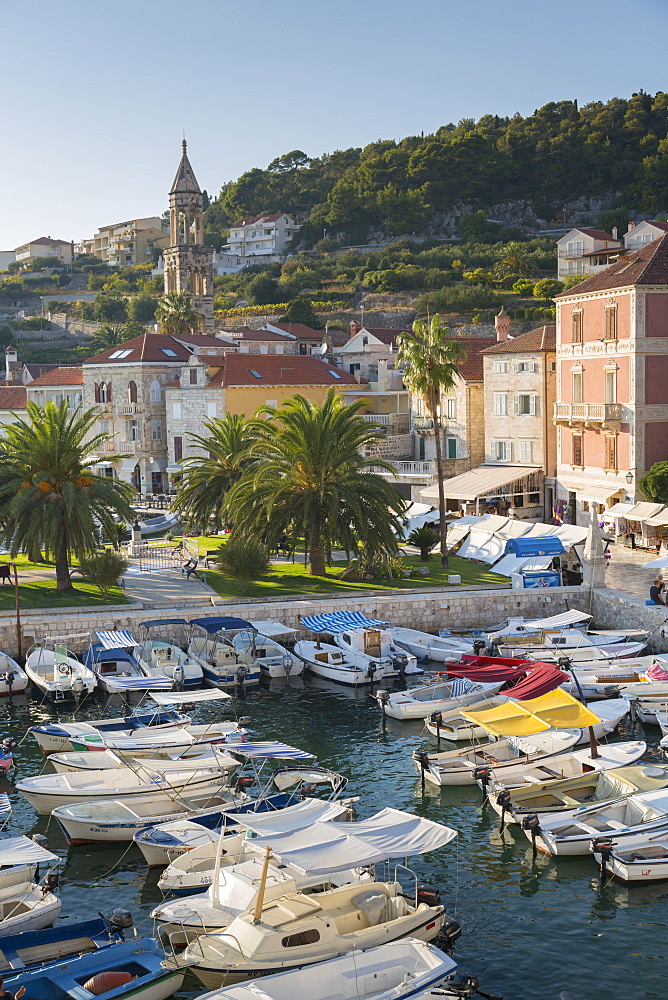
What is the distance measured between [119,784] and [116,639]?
13035 mm

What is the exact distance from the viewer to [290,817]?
22000 millimetres

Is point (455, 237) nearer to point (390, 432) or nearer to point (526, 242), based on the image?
point (526, 242)

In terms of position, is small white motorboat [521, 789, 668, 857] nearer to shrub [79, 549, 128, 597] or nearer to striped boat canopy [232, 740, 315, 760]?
striped boat canopy [232, 740, 315, 760]

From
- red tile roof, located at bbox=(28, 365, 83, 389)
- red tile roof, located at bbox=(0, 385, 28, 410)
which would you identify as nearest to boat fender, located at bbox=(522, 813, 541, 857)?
red tile roof, located at bbox=(28, 365, 83, 389)

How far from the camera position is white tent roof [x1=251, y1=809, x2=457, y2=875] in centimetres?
A: 1886

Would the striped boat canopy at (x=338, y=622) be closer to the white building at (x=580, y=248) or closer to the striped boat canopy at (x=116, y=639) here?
the striped boat canopy at (x=116, y=639)

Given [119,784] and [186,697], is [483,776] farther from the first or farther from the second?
[186,697]

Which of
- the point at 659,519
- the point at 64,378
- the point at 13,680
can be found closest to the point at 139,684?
the point at 13,680

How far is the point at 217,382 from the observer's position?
237ft

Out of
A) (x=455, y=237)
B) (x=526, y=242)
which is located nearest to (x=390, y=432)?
(x=526, y=242)

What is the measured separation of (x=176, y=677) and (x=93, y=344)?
106399 mm

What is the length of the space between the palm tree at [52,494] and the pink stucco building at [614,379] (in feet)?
79.9

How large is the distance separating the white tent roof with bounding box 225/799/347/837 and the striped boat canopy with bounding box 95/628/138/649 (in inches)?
576

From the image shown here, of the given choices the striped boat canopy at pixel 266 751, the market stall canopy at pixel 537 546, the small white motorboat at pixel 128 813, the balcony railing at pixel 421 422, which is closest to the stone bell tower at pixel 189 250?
the balcony railing at pixel 421 422
